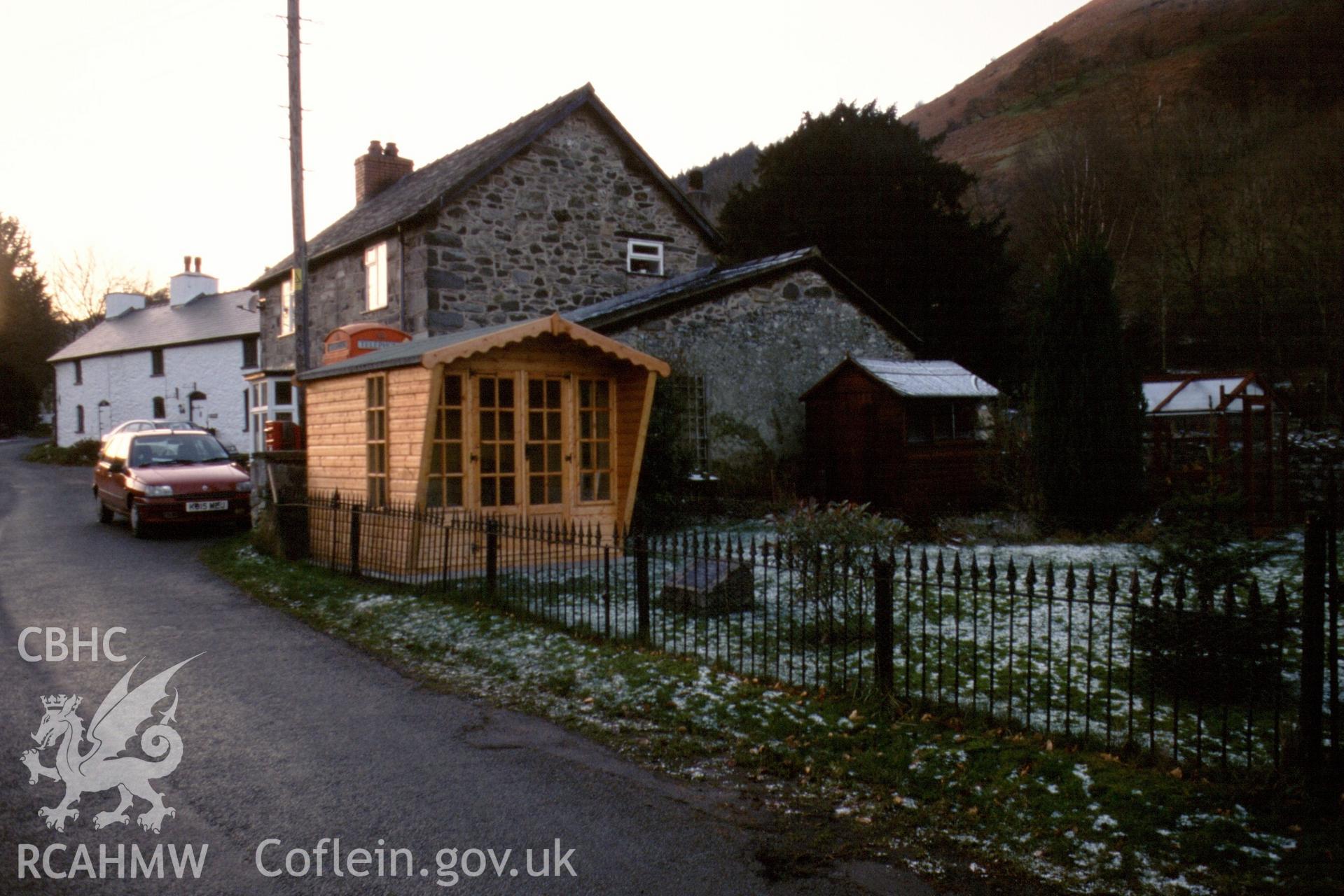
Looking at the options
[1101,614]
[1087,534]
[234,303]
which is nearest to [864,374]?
[1087,534]

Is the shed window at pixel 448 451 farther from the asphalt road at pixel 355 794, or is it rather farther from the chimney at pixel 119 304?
the chimney at pixel 119 304

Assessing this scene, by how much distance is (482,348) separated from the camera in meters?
11.1

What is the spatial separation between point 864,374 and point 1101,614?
27.6ft

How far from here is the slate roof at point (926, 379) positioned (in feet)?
52.1

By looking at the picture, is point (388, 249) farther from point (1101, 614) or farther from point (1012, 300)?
point (1012, 300)

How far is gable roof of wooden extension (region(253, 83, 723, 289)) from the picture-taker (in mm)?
19391

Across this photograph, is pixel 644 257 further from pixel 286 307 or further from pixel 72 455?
pixel 72 455

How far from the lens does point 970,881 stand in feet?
13.2

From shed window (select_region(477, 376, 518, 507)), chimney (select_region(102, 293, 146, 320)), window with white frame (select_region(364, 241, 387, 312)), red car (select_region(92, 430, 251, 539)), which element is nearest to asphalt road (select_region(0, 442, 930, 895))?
shed window (select_region(477, 376, 518, 507))

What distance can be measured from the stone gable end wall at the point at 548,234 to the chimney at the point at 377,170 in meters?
7.97

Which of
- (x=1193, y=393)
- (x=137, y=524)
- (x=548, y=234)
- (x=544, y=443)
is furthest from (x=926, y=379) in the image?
(x=137, y=524)

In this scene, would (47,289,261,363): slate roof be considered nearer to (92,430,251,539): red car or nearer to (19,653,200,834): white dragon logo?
(92,430,251,539): red car

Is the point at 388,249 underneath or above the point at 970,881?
above

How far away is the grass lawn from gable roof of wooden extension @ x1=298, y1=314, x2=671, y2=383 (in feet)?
14.0
